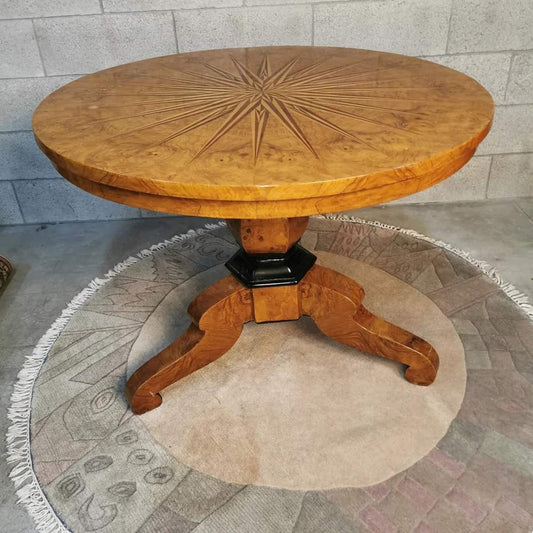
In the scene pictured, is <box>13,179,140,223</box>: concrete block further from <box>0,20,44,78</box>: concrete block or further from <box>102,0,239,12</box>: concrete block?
<box>102,0,239,12</box>: concrete block

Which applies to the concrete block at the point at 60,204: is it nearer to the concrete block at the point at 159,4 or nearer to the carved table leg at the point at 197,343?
the concrete block at the point at 159,4

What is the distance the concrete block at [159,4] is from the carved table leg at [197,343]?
1148mm

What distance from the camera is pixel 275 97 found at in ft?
4.57

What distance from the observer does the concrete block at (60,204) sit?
2365 millimetres

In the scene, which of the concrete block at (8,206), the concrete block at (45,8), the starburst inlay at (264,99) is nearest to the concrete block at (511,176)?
the starburst inlay at (264,99)

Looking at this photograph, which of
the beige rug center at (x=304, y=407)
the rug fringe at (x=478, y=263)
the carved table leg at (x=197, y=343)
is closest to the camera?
the beige rug center at (x=304, y=407)

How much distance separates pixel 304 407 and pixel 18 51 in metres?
1.72

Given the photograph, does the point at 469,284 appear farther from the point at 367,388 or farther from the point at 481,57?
the point at 481,57

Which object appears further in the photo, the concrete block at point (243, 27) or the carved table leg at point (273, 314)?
the concrete block at point (243, 27)

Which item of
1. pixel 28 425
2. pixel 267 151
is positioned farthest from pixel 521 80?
pixel 28 425

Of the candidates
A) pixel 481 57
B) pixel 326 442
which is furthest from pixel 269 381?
pixel 481 57

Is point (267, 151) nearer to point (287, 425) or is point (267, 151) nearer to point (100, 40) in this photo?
point (287, 425)

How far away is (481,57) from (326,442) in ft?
5.41

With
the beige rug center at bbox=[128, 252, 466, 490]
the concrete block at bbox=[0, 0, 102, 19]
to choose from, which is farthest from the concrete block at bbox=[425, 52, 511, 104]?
the concrete block at bbox=[0, 0, 102, 19]
